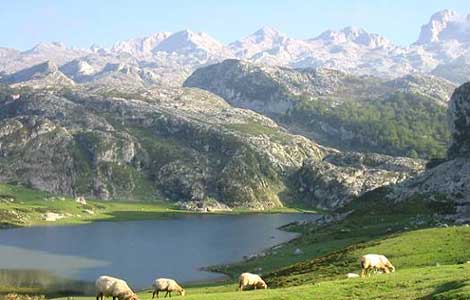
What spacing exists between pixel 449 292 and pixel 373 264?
22.4 meters

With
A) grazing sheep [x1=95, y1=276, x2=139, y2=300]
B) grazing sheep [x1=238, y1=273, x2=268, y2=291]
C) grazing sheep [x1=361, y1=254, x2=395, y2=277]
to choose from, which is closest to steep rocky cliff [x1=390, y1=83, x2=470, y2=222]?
grazing sheep [x1=361, y1=254, x2=395, y2=277]

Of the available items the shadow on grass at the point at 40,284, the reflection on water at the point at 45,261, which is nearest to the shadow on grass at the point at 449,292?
the shadow on grass at the point at 40,284

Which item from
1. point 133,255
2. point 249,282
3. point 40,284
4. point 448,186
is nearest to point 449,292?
point 249,282

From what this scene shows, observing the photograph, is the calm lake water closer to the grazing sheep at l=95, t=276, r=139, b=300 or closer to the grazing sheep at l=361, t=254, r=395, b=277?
the grazing sheep at l=95, t=276, r=139, b=300

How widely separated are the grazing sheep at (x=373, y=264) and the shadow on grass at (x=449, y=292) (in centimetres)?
1609

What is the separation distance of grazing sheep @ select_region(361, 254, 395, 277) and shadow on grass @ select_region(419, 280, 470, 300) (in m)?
16.1

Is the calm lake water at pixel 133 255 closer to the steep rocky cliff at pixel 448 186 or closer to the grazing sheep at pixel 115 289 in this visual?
the steep rocky cliff at pixel 448 186

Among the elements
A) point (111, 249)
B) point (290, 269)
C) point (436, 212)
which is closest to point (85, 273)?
point (111, 249)

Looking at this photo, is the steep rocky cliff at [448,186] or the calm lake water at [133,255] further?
the steep rocky cliff at [448,186]

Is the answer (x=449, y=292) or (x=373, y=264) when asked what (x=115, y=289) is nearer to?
(x=373, y=264)

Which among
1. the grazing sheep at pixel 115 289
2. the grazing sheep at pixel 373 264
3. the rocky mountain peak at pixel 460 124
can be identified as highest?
the rocky mountain peak at pixel 460 124

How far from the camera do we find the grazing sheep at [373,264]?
56.6 metres

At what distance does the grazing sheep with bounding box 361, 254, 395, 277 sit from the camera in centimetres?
5656

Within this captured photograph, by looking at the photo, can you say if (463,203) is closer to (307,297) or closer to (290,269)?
(290,269)
